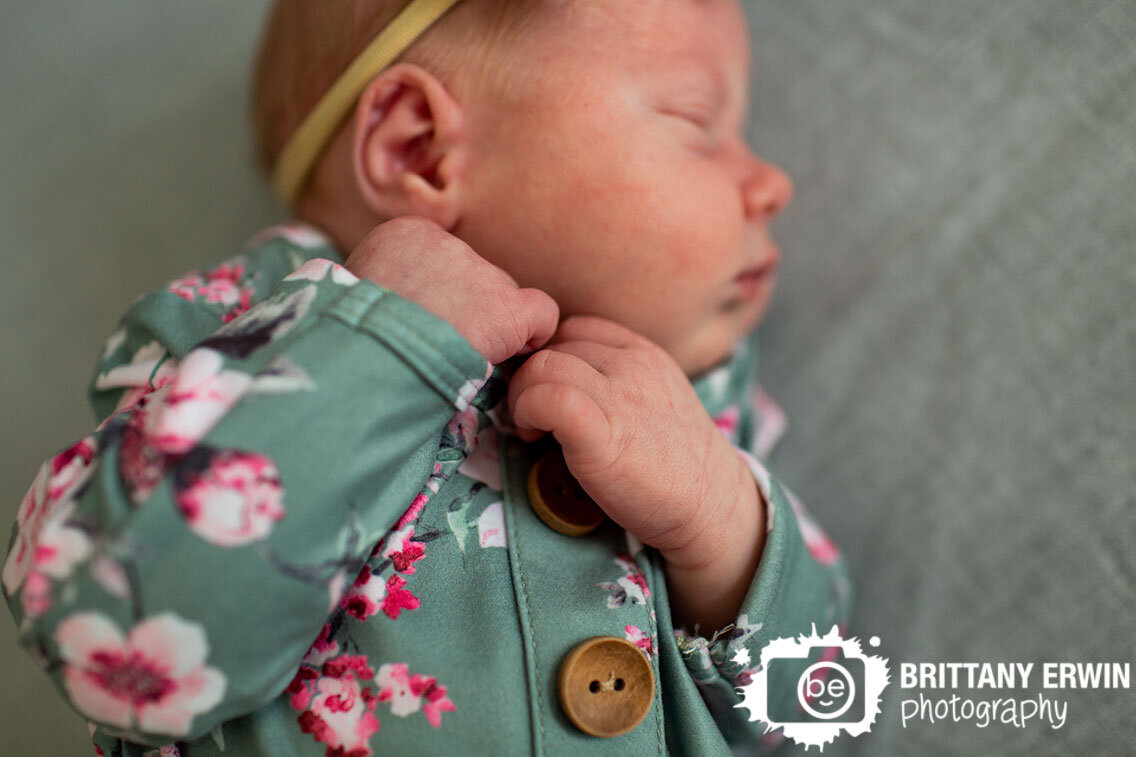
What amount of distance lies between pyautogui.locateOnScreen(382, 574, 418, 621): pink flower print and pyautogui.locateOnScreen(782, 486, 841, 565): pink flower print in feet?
1.80

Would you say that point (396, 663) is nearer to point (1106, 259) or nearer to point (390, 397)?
point (390, 397)

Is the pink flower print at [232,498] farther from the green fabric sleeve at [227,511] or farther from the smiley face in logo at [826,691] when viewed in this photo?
the smiley face in logo at [826,691]

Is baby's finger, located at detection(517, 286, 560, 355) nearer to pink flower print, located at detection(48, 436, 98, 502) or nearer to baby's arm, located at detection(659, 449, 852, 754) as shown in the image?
baby's arm, located at detection(659, 449, 852, 754)

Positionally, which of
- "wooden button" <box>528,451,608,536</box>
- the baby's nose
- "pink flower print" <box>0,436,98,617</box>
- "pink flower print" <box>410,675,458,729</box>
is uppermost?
the baby's nose

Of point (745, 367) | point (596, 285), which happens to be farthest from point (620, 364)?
point (745, 367)

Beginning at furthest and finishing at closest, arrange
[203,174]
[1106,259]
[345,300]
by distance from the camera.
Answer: [203,174], [1106,259], [345,300]

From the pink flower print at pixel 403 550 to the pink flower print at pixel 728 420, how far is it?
54 cm

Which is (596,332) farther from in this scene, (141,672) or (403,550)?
(141,672)

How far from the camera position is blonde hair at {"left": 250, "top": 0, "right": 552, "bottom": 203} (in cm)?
110

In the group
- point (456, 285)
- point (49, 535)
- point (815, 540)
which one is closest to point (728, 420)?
point (815, 540)

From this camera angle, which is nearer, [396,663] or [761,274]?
[396,663]

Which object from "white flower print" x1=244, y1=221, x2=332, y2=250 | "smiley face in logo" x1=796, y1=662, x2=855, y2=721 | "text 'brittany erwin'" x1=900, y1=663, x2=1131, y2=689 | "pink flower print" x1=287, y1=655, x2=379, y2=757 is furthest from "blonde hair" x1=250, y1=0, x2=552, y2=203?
"text 'brittany erwin'" x1=900, y1=663, x2=1131, y2=689

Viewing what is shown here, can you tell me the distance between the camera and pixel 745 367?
4.48 ft

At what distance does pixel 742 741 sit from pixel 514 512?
0.47 m
